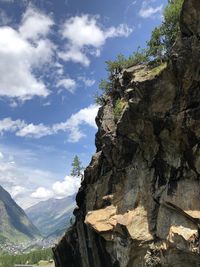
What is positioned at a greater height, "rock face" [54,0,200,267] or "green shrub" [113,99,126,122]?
"green shrub" [113,99,126,122]

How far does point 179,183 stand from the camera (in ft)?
180

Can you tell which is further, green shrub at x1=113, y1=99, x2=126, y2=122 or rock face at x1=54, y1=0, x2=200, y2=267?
green shrub at x1=113, y1=99, x2=126, y2=122

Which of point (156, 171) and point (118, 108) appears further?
point (118, 108)

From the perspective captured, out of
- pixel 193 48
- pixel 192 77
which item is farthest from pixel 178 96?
pixel 193 48

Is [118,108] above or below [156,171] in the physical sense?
above

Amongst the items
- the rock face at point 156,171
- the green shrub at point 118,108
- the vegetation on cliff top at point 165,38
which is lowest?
the rock face at point 156,171

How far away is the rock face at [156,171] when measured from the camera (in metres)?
52.8

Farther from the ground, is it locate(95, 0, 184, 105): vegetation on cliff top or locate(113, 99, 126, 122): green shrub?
locate(95, 0, 184, 105): vegetation on cliff top

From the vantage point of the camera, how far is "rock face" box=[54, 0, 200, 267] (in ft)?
173

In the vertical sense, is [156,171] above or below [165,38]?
below

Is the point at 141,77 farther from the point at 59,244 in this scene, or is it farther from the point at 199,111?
the point at 59,244

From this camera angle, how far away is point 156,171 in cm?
6025

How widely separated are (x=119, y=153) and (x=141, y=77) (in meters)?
14.2

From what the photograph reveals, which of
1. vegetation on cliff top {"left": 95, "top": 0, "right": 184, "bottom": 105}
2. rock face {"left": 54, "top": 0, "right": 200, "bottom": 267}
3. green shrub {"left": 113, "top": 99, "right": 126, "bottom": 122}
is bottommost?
rock face {"left": 54, "top": 0, "right": 200, "bottom": 267}
